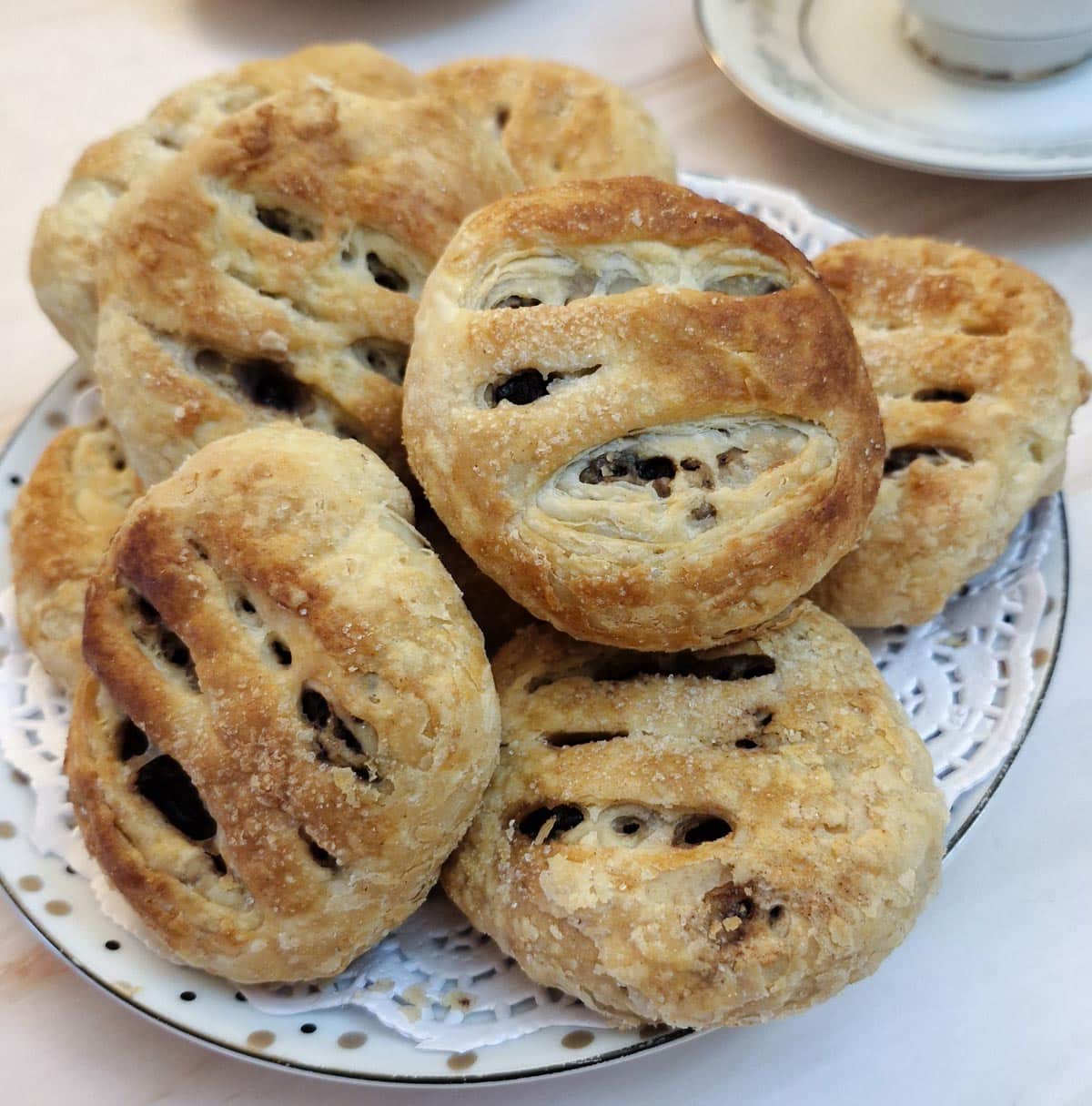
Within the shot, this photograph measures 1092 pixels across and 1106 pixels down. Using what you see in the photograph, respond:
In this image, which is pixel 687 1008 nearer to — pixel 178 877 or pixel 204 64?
pixel 178 877

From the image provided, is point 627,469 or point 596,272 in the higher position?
point 596,272

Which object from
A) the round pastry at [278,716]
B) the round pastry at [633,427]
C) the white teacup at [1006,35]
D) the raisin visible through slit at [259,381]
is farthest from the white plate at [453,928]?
the white teacup at [1006,35]

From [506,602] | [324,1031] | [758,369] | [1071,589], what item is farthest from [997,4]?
[324,1031]

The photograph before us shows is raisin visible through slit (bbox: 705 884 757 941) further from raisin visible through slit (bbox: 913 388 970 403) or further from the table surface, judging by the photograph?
raisin visible through slit (bbox: 913 388 970 403)

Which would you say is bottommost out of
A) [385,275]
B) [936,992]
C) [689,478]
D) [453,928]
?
[936,992]

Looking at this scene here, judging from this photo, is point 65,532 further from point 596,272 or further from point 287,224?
point 596,272

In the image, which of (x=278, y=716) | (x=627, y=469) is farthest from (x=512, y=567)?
(x=278, y=716)
